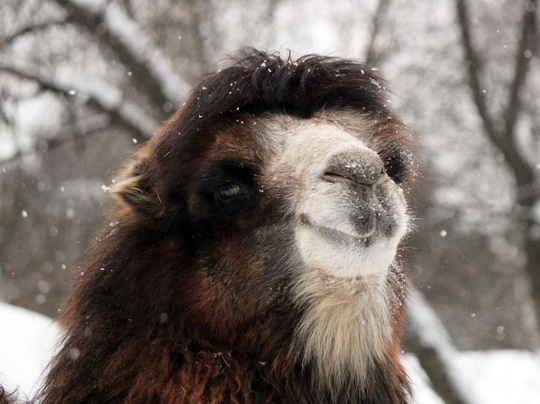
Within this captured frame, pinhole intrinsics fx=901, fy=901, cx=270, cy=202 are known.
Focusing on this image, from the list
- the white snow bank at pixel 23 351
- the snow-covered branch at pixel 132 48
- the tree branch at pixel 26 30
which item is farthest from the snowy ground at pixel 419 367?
the tree branch at pixel 26 30

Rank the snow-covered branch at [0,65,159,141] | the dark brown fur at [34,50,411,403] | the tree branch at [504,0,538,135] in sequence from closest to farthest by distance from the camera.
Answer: the dark brown fur at [34,50,411,403] → the snow-covered branch at [0,65,159,141] → the tree branch at [504,0,538,135]

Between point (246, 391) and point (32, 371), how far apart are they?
2.67 meters

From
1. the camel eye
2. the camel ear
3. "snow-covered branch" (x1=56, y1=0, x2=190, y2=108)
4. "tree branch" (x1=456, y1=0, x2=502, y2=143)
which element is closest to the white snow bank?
the camel ear

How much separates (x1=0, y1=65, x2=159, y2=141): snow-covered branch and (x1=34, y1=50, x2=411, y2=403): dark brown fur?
7.48m

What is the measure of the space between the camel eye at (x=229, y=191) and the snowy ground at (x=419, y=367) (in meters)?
1.19

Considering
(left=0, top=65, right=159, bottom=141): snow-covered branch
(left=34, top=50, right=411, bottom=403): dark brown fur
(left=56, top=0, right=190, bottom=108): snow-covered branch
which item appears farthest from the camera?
(left=0, top=65, right=159, bottom=141): snow-covered branch

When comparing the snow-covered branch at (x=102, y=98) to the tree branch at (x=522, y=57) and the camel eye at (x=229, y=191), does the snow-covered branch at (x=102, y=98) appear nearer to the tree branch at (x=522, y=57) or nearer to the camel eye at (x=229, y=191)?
the tree branch at (x=522, y=57)

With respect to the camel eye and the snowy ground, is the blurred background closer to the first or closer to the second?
the snowy ground

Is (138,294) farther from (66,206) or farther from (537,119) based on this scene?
(66,206)

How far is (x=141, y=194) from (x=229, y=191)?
61cm

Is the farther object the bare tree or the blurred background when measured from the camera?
the bare tree

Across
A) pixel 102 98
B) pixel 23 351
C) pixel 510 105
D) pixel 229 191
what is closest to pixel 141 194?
pixel 229 191

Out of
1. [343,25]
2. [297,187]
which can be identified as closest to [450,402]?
[343,25]

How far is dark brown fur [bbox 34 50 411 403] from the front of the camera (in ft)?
12.8
